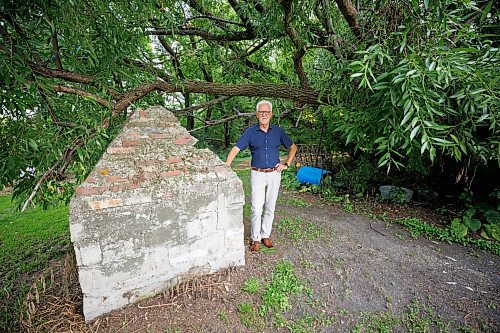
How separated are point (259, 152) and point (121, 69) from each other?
184 centimetres

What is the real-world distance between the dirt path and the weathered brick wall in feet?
0.79

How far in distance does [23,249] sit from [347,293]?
17.6ft

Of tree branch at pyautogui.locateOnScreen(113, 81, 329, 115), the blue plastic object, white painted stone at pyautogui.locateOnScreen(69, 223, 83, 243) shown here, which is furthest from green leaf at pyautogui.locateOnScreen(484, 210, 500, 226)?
white painted stone at pyautogui.locateOnScreen(69, 223, 83, 243)

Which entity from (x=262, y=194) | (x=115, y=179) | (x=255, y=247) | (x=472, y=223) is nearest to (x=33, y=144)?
(x=115, y=179)

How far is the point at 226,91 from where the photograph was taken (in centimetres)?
355

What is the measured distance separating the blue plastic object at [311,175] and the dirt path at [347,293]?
3.06 metres

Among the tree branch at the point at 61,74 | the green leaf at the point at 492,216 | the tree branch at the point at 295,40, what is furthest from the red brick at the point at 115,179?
the green leaf at the point at 492,216

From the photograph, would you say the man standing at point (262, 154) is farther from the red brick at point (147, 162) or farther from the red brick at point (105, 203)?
the red brick at point (105, 203)

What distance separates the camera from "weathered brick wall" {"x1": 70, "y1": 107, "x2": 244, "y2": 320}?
2469 mm

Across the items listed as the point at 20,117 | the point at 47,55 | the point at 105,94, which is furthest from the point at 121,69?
the point at 20,117

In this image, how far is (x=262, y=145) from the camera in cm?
352

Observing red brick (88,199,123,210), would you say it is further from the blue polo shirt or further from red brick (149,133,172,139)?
the blue polo shirt

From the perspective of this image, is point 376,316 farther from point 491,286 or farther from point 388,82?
point 388,82

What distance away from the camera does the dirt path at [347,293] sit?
8.66ft
